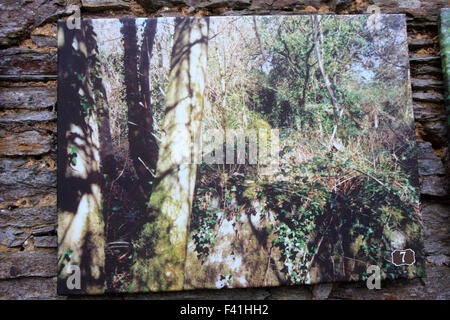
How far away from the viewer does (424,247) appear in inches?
93.7

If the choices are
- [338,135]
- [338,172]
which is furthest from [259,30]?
[338,172]

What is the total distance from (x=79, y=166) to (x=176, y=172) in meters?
0.64

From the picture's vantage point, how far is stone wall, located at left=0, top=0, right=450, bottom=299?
2.28m

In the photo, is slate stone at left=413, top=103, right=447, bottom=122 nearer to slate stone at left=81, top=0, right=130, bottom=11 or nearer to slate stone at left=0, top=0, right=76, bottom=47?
slate stone at left=81, top=0, right=130, bottom=11

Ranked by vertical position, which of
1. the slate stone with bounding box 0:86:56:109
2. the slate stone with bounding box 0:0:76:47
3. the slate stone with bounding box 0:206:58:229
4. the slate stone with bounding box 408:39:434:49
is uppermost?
the slate stone with bounding box 0:0:76:47

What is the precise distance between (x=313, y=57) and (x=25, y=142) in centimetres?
211

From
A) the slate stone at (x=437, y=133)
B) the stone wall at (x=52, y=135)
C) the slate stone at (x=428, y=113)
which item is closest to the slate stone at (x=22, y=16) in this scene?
the stone wall at (x=52, y=135)

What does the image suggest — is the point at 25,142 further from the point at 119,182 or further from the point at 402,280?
the point at 402,280

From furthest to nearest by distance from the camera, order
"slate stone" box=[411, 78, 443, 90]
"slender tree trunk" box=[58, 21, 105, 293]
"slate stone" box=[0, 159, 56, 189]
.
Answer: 1. "slate stone" box=[411, 78, 443, 90]
2. "slate stone" box=[0, 159, 56, 189]
3. "slender tree trunk" box=[58, 21, 105, 293]

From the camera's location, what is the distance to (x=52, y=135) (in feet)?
7.72

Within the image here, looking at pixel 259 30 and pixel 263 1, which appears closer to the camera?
pixel 259 30

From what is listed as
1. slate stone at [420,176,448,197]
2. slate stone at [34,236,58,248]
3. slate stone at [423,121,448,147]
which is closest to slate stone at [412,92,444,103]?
slate stone at [423,121,448,147]

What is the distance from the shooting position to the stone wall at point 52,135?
2277 mm

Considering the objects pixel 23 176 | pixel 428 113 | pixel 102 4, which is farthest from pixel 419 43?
pixel 23 176
